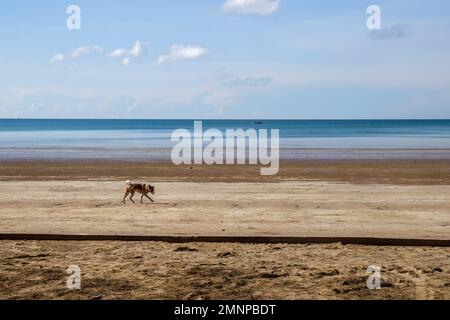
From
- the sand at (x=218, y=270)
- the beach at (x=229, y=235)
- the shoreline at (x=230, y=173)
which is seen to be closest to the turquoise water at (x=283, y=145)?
the shoreline at (x=230, y=173)

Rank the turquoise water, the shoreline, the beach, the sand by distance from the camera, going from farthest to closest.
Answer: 1. the turquoise water
2. the shoreline
3. the beach
4. the sand

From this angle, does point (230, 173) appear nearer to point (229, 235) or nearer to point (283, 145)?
point (229, 235)

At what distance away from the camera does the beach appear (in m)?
6.85

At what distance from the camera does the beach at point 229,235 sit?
6.85 meters

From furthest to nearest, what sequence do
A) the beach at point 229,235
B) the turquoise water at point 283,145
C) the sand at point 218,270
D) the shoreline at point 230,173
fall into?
the turquoise water at point 283,145
the shoreline at point 230,173
the beach at point 229,235
the sand at point 218,270

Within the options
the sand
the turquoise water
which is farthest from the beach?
the turquoise water

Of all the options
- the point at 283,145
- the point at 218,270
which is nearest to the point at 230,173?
the point at 218,270

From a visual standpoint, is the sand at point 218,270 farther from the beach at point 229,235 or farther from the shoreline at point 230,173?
the shoreline at point 230,173

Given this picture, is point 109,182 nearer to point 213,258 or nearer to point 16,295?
point 213,258

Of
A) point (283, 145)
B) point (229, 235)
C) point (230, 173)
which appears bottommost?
point (229, 235)

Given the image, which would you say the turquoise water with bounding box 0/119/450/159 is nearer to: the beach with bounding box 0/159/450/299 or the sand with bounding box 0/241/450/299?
the beach with bounding box 0/159/450/299

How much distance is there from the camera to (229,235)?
9562mm
